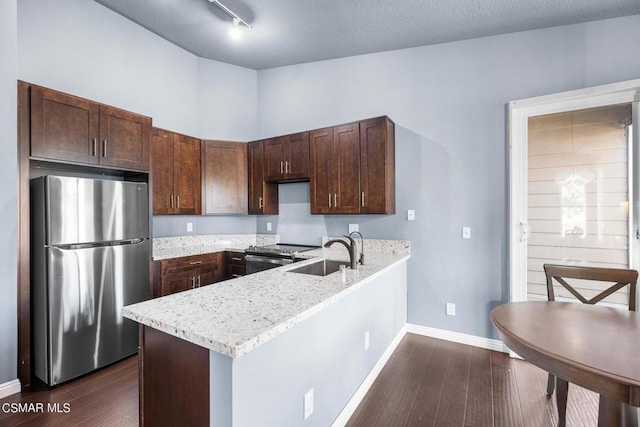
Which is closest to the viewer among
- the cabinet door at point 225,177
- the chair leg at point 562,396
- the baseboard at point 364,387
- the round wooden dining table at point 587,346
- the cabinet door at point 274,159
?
the round wooden dining table at point 587,346

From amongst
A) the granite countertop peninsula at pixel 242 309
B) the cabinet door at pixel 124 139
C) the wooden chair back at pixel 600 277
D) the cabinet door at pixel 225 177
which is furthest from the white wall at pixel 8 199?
the wooden chair back at pixel 600 277

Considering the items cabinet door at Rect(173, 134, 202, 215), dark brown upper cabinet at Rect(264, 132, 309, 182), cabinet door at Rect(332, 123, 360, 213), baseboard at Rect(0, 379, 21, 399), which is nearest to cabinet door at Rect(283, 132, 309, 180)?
dark brown upper cabinet at Rect(264, 132, 309, 182)

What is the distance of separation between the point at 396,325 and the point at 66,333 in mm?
2824

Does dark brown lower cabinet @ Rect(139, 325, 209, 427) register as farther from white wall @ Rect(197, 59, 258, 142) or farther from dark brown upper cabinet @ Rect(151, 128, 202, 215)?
white wall @ Rect(197, 59, 258, 142)

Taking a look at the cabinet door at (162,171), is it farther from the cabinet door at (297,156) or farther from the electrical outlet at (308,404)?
the electrical outlet at (308,404)

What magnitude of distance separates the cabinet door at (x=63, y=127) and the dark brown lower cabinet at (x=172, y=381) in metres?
1.94

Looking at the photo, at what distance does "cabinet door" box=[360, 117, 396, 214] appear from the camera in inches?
118

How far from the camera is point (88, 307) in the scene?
2340 millimetres

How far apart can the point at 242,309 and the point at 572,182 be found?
9.91ft

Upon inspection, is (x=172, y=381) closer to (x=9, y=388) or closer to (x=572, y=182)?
(x=9, y=388)

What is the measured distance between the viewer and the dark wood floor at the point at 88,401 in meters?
1.84

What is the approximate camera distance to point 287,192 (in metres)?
4.07

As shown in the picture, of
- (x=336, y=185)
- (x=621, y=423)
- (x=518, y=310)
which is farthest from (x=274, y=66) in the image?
(x=621, y=423)

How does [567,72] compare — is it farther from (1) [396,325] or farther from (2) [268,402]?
(2) [268,402]
